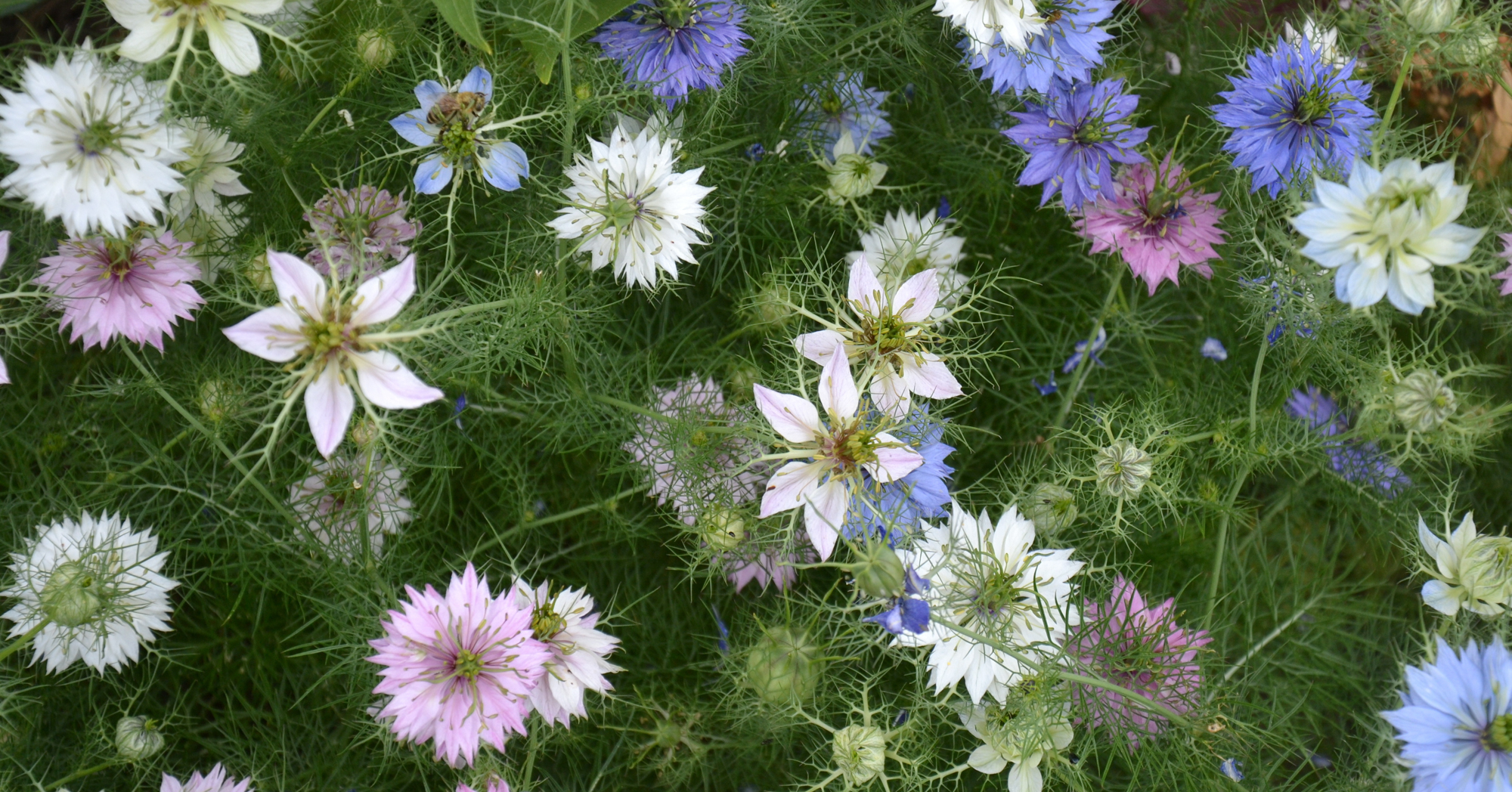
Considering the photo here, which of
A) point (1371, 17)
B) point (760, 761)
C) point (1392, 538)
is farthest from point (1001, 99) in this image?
point (760, 761)

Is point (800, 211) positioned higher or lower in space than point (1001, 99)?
lower

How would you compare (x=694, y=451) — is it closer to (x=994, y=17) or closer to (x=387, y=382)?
(x=387, y=382)

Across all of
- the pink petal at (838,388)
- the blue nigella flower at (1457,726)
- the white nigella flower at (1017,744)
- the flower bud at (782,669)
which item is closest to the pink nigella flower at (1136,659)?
the white nigella flower at (1017,744)

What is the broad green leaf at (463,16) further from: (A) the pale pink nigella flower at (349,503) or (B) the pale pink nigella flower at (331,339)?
(A) the pale pink nigella flower at (349,503)

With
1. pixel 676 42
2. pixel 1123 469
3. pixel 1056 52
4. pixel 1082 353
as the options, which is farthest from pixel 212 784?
pixel 1056 52

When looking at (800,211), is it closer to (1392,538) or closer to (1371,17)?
(1371,17)
